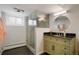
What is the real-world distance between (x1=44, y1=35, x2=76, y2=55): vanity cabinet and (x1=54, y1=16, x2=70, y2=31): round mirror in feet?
0.56

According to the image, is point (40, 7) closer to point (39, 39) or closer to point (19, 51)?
point (39, 39)

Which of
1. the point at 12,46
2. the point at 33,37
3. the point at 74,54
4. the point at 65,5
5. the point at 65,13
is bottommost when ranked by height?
the point at 74,54

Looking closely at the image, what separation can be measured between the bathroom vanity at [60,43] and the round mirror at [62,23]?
100mm

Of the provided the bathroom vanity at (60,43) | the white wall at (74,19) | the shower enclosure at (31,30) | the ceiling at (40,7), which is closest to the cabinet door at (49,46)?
the bathroom vanity at (60,43)

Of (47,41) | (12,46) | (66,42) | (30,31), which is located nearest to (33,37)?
(30,31)

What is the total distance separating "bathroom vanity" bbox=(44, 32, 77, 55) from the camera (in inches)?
59.3

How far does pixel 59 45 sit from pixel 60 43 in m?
0.04

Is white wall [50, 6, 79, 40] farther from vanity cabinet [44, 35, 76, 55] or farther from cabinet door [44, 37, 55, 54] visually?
cabinet door [44, 37, 55, 54]

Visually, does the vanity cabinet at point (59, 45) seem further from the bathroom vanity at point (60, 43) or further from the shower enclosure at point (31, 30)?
the shower enclosure at point (31, 30)

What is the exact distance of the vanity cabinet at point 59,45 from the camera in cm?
151

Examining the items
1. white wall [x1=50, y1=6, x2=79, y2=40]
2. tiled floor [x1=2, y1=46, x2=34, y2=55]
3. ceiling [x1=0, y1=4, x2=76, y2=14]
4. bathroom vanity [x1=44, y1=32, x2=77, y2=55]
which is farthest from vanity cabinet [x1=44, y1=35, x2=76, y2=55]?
ceiling [x1=0, y1=4, x2=76, y2=14]

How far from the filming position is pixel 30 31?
161 cm
